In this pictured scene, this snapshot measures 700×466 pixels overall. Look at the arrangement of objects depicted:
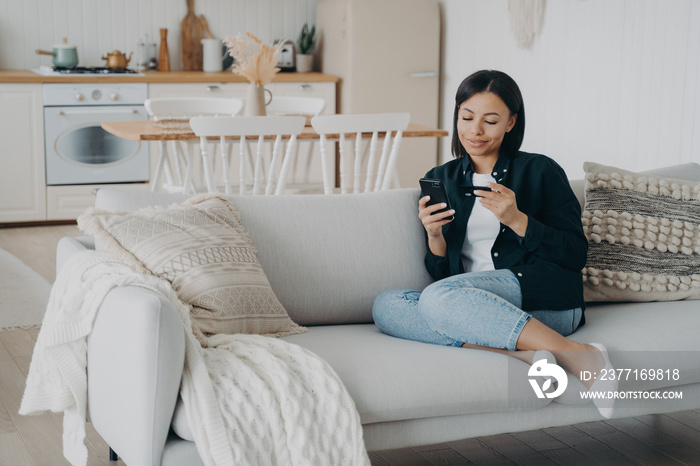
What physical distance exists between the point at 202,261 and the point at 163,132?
69.5 inches

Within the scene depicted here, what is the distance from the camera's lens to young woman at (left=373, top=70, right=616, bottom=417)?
6.75ft

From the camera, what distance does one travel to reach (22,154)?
532 centimetres

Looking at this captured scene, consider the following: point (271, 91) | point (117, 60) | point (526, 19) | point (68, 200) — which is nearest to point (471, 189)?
point (526, 19)

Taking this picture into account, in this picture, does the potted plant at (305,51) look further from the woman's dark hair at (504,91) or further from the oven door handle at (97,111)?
the woman's dark hair at (504,91)

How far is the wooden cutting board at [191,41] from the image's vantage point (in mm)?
6031

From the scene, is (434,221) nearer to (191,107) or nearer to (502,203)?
(502,203)

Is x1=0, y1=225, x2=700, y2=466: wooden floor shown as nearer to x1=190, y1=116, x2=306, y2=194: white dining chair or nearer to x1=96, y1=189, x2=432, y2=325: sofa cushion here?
x1=96, y1=189, x2=432, y2=325: sofa cushion

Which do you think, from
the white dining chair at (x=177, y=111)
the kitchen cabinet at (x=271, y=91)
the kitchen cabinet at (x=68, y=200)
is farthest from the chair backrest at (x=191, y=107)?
the kitchen cabinet at (x=68, y=200)

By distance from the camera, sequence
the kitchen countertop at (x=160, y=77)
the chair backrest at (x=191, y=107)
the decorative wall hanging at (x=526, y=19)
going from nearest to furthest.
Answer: the chair backrest at (x=191, y=107)
the decorative wall hanging at (x=526, y=19)
the kitchen countertop at (x=160, y=77)

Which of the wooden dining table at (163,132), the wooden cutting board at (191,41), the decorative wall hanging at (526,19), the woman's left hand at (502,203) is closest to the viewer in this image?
the woman's left hand at (502,203)

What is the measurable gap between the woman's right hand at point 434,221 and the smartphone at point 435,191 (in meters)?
0.01

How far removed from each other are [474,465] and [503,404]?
0.45 m

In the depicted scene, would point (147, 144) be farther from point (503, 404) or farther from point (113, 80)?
point (503, 404)

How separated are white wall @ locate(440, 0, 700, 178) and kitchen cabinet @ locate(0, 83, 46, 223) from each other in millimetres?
2731
